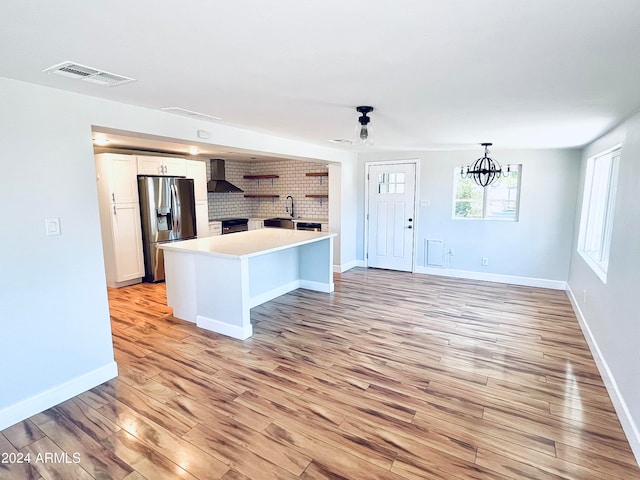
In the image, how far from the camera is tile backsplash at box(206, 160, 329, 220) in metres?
7.60

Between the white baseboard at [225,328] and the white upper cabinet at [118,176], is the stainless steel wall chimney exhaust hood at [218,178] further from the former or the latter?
the white baseboard at [225,328]

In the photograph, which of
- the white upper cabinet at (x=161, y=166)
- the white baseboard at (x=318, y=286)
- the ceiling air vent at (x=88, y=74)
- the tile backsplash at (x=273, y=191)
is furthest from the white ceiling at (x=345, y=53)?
the tile backsplash at (x=273, y=191)

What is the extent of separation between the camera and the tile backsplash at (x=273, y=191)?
299 inches

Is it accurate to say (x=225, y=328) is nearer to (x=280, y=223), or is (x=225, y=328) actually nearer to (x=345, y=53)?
(x=345, y=53)

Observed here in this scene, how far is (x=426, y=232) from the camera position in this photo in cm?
606

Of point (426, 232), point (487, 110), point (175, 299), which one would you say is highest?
point (487, 110)

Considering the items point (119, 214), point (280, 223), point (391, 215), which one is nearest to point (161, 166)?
point (119, 214)

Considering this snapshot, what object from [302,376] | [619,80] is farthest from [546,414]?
[619,80]

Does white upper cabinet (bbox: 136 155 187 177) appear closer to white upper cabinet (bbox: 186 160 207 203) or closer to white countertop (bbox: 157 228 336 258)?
white upper cabinet (bbox: 186 160 207 203)

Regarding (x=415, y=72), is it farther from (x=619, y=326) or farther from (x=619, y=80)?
(x=619, y=326)

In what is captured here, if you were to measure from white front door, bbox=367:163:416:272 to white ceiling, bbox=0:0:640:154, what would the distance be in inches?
127

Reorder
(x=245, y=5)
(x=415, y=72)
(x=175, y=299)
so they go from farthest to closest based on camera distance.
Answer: (x=175, y=299)
(x=415, y=72)
(x=245, y=5)

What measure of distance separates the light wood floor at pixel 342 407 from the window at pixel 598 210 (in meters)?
0.82

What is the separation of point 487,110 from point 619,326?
1.88 metres
